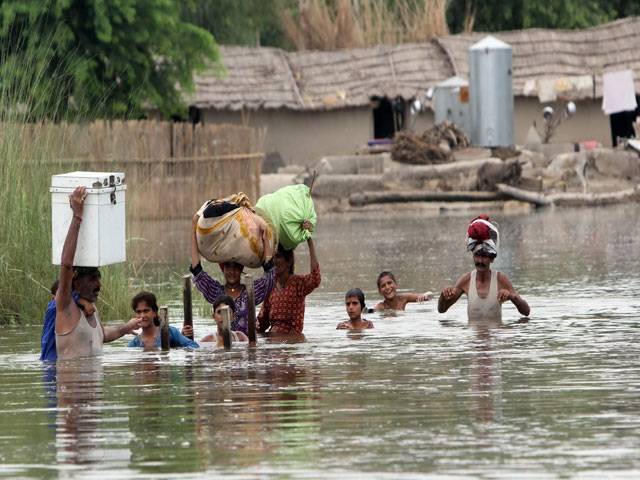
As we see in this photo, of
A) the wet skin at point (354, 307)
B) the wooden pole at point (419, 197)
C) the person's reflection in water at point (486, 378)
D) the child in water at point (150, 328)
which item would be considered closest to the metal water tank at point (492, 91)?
the wooden pole at point (419, 197)

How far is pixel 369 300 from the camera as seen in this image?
56.1 feet

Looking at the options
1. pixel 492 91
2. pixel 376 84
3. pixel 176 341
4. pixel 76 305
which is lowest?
pixel 176 341

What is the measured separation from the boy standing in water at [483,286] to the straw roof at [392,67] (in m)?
22.7

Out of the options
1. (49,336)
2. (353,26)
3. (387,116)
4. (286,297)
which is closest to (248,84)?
(387,116)

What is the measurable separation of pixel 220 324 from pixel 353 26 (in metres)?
29.4

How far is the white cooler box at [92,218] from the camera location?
11430 mm

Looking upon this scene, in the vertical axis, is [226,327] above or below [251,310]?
below

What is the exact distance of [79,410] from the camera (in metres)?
9.81

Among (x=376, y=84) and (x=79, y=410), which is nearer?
(x=79, y=410)

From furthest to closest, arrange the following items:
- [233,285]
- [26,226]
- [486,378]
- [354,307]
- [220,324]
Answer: [26,226] → [354,307] → [233,285] → [220,324] → [486,378]

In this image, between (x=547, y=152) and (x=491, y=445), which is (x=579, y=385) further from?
(x=547, y=152)

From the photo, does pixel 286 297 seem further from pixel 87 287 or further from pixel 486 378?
pixel 486 378

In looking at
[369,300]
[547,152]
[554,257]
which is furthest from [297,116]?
[369,300]

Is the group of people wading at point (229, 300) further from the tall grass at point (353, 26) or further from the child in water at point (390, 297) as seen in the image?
the tall grass at point (353, 26)
